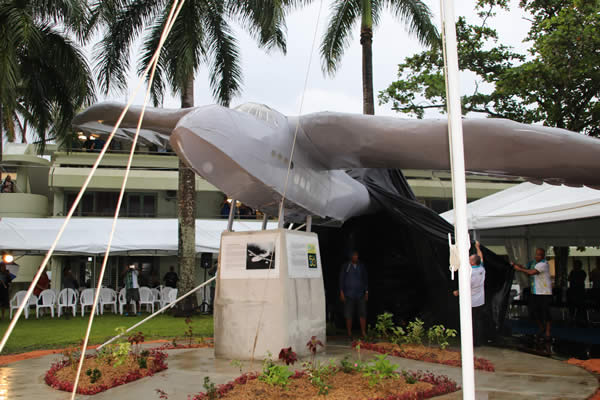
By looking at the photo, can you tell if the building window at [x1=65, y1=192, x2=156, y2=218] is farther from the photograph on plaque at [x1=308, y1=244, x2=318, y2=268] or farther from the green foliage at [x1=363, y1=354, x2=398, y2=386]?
the green foliage at [x1=363, y1=354, x2=398, y2=386]

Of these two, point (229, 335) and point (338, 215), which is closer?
point (229, 335)

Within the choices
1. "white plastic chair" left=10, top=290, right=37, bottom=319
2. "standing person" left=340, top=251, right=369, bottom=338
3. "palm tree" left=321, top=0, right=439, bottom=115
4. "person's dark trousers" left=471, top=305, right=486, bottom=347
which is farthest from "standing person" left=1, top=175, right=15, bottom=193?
"person's dark trousers" left=471, top=305, right=486, bottom=347

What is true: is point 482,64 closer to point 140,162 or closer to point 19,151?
point 140,162

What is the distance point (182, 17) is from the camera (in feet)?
48.2

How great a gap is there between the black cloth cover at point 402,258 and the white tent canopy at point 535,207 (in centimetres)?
107

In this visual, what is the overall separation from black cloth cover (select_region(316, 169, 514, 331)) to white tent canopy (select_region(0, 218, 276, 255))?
25.2ft

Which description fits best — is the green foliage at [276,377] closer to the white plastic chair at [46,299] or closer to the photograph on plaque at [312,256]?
the photograph on plaque at [312,256]

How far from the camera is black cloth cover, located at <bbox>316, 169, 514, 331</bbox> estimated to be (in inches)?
422

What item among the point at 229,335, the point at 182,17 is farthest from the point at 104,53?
the point at 229,335

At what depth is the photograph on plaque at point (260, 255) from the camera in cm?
791

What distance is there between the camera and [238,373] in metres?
6.88

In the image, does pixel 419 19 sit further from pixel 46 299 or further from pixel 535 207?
pixel 46 299

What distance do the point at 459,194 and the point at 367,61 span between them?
50.8 ft

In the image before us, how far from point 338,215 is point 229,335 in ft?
10.9
